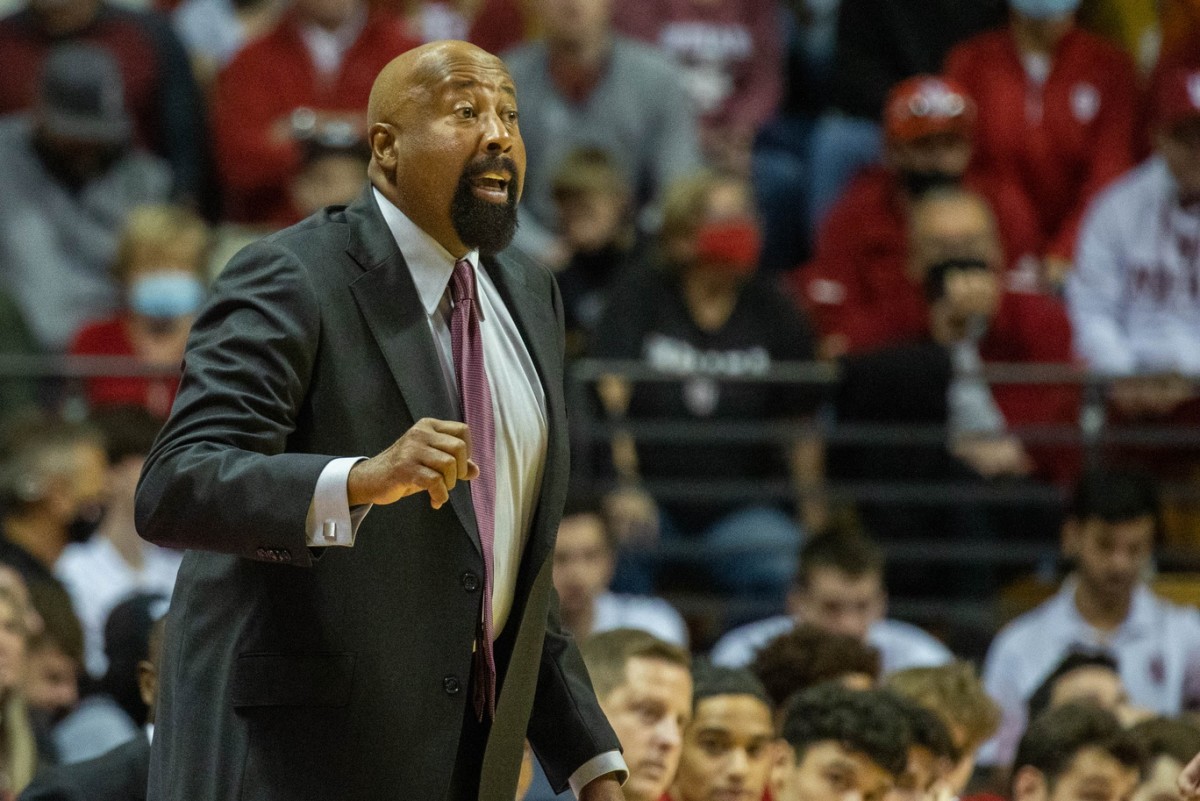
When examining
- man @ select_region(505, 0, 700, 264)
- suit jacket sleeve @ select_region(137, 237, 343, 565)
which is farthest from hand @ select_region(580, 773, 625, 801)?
man @ select_region(505, 0, 700, 264)

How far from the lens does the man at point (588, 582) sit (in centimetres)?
607

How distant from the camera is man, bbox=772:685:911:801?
14.0 ft

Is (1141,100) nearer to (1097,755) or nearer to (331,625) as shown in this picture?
(1097,755)

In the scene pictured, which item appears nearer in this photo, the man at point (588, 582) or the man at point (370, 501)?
the man at point (370, 501)

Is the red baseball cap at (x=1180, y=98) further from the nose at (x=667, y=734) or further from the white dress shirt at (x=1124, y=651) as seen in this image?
the nose at (x=667, y=734)

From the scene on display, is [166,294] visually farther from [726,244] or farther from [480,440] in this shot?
[480,440]

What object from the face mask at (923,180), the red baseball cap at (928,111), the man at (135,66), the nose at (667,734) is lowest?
the nose at (667,734)

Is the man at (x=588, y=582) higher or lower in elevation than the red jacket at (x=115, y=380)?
lower

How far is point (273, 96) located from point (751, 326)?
2.27 meters

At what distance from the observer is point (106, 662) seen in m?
5.27

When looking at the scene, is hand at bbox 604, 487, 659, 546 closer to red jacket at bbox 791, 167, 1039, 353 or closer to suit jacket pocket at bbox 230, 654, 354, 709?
red jacket at bbox 791, 167, 1039, 353

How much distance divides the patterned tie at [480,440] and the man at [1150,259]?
15.6ft

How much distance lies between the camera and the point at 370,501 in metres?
2.53

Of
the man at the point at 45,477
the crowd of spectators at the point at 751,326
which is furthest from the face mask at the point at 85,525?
the man at the point at 45,477
